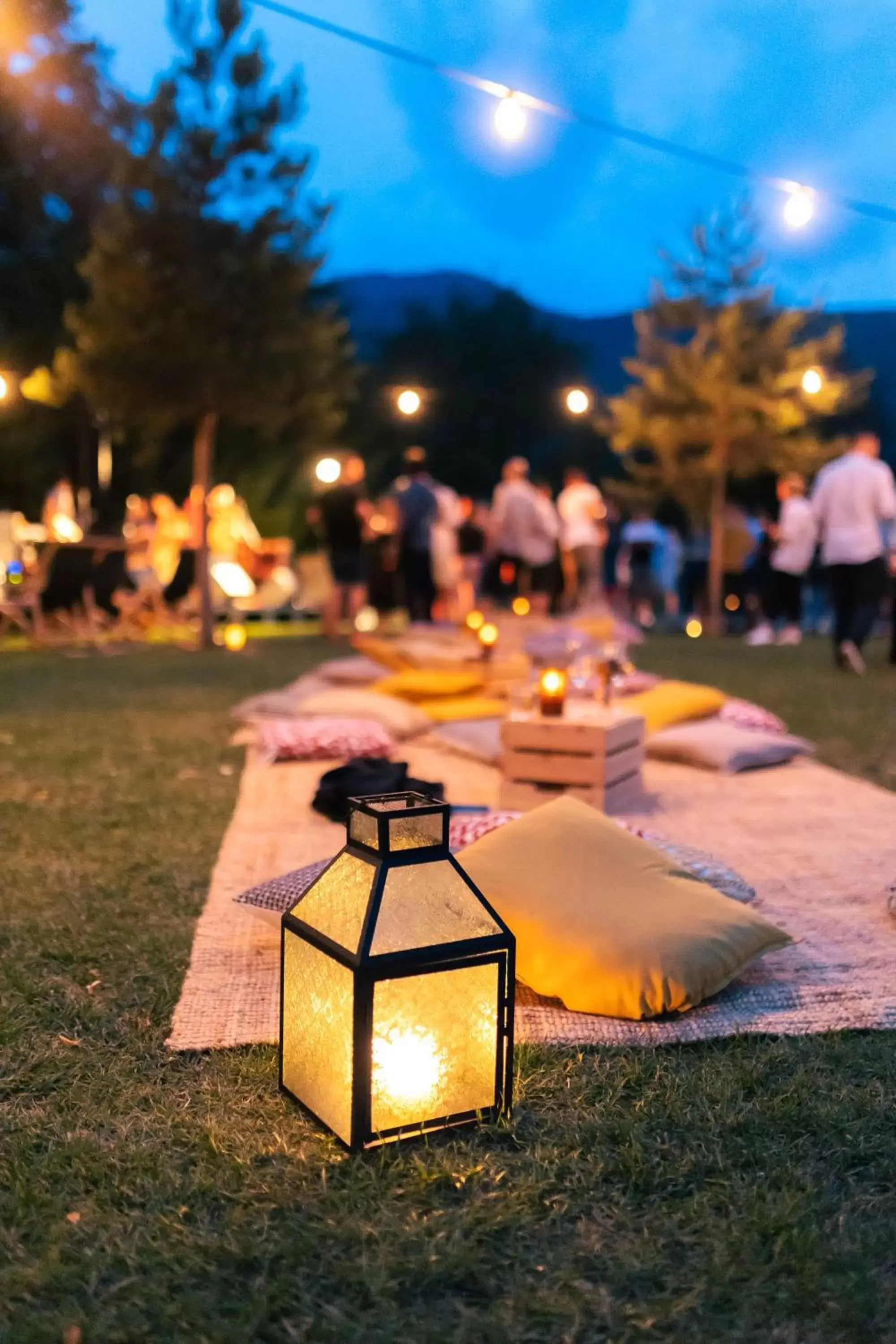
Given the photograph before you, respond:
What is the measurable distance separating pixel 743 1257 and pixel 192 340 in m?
8.66

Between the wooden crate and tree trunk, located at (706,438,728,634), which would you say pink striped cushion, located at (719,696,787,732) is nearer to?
the wooden crate

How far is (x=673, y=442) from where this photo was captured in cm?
1396

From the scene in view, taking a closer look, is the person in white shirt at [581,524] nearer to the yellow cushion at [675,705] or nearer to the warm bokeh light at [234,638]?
the warm bokeh light at [234,638]

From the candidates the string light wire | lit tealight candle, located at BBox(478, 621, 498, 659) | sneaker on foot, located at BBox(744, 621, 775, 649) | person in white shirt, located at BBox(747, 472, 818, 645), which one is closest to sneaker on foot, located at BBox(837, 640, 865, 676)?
person in white shirt, located at BBox(747, 472, 818, 645)

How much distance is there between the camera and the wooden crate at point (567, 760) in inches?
145

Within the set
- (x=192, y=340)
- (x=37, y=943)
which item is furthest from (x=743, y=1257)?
(x=192, y=340)

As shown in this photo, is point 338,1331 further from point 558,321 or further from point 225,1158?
point 558,321

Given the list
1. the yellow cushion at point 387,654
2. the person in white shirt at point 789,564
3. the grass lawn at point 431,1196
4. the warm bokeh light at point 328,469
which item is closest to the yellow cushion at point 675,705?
the yellow cushion at point 387,654

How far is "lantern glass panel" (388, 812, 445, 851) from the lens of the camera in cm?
156

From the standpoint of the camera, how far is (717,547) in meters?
12.9

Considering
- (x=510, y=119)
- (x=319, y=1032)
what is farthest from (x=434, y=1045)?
(x=510, y=119)

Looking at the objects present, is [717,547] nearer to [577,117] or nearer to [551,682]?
[577,117]

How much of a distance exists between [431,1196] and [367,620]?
Result: 38.0 ft

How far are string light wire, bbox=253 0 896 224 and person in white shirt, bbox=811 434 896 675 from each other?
5.59 ft
